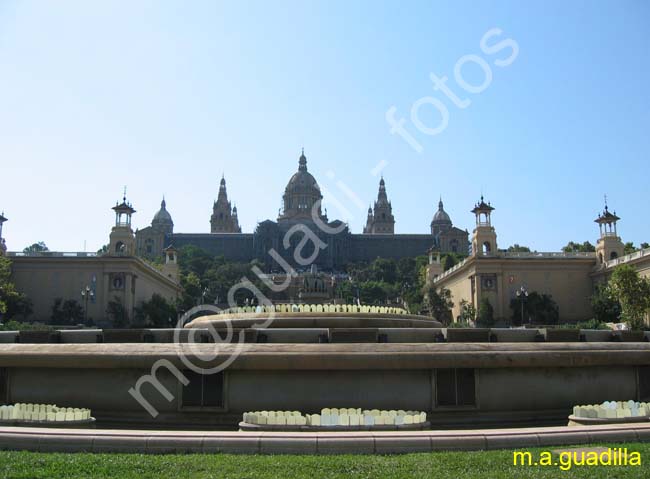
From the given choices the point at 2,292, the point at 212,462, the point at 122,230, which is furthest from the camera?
the point at 122,230

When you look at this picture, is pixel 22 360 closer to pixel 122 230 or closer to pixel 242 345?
pixel 242 345

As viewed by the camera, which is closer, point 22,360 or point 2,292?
point 22,360

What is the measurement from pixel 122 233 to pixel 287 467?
3320 inches

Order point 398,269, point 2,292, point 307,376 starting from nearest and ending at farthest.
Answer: point 307,376 < point 2,292 < point 398,269

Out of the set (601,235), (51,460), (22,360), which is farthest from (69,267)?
(51,460)

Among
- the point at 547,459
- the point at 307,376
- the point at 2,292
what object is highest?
the point at 2,292

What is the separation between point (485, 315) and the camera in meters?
84.6

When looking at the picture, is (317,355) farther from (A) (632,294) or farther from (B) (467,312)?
(B) (467,312)

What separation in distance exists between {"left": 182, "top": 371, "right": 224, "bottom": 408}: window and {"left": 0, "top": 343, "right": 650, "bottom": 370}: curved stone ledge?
1.45 feet

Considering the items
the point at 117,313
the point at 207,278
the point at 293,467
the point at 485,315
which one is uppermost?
the point at 207,278

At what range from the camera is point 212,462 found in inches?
A: 444

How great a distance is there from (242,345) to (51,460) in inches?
214

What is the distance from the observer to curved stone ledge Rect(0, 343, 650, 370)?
15.6 metres

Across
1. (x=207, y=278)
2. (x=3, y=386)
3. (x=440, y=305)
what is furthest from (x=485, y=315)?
(x=207, y=278)
